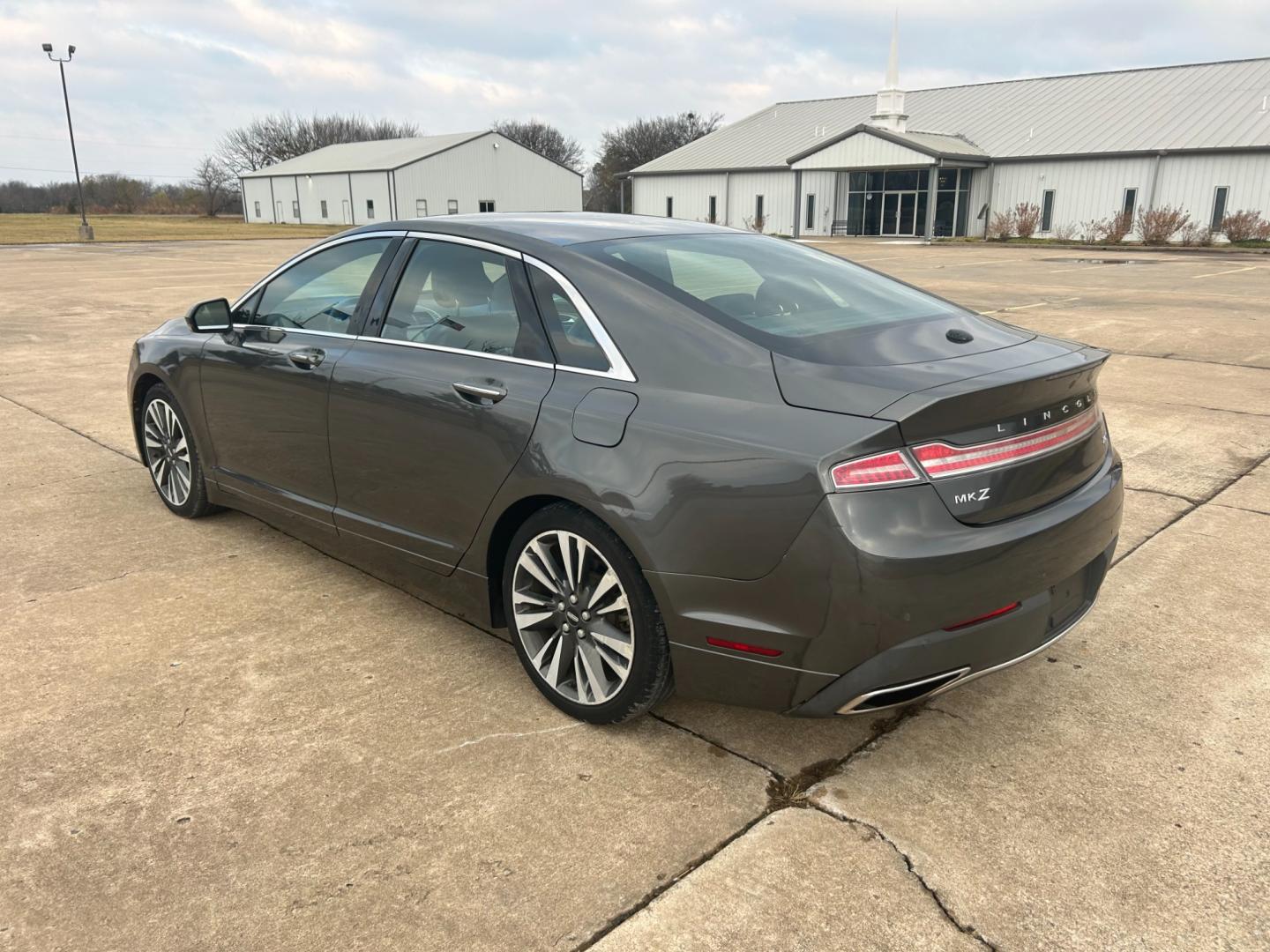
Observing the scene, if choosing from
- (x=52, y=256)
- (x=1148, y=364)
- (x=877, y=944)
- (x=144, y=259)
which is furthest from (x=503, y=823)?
(x=52, y=256)

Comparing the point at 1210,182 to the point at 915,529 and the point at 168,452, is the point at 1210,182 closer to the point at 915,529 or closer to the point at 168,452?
the point at 168,452

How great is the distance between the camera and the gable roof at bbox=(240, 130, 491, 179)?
213 ft

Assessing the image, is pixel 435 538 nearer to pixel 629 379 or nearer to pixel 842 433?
pixel 629 379

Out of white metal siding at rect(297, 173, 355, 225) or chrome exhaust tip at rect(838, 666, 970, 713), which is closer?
chrome exhaust tip at rect(838, 666, 970, 713)

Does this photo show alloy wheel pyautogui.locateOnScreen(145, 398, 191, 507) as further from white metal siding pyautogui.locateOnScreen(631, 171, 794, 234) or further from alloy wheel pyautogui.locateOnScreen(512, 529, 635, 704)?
white metal siding pyautogui.locateOnScreen(631, 171, 794, 234)

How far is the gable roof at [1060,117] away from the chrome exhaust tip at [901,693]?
42.7m

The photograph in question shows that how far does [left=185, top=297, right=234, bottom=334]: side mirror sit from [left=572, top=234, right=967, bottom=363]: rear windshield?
207cm

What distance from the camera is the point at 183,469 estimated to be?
16.6ft

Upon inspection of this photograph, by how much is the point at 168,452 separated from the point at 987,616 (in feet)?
14.2

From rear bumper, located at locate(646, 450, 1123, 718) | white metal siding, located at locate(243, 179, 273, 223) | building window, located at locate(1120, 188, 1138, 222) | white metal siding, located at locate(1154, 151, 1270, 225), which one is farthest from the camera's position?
white metal siding, located at locate(243, 179, 273, 223)

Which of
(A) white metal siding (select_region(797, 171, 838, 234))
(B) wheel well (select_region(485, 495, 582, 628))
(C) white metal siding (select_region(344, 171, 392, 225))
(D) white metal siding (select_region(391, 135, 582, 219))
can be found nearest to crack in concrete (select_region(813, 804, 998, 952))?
(B) wheel well (select_region(485, 495, 582, 628))

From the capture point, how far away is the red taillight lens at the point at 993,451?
250 centimetres

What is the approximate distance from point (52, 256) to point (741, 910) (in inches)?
1306

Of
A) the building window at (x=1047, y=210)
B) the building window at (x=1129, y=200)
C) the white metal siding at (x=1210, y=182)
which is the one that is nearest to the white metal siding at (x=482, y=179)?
the building window at (x=1047, y=210)
